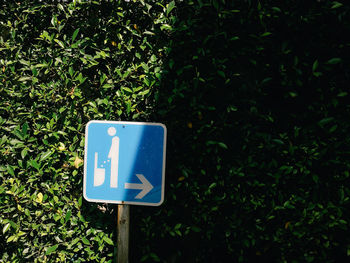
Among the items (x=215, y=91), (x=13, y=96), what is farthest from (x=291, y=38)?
(x=13, y=96)

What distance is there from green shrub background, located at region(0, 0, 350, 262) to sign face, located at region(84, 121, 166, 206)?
0.54 m

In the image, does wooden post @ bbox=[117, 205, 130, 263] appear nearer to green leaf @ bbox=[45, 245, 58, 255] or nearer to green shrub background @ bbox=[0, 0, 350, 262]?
green shrub background @ bbox=[0, 0, 350, 262]

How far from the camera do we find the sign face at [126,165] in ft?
4.95

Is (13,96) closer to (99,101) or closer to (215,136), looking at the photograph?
(99,101)

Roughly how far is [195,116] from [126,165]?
774 mm

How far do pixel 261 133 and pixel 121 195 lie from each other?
1178 mm

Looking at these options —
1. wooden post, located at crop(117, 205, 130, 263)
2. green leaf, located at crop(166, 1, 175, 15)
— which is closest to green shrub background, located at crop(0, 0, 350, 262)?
green leaf, located at crop(166, 1, 175, 15)

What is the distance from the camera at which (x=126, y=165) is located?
1.51m

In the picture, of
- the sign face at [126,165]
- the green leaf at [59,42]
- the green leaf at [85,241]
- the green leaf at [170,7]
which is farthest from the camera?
the green leaf at [85,241]

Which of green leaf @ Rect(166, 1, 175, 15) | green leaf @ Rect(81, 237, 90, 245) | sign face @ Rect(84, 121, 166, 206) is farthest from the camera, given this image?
green leaf @ Rect(81, 237, 90, 245)

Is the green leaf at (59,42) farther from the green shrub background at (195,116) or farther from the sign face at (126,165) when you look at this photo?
the sign face at (126,165)

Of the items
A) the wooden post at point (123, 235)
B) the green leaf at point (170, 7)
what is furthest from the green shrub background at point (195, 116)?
the wooden post at point (123, 235)

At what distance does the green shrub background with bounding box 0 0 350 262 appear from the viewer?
196cm

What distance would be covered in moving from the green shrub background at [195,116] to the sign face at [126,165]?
54cm
